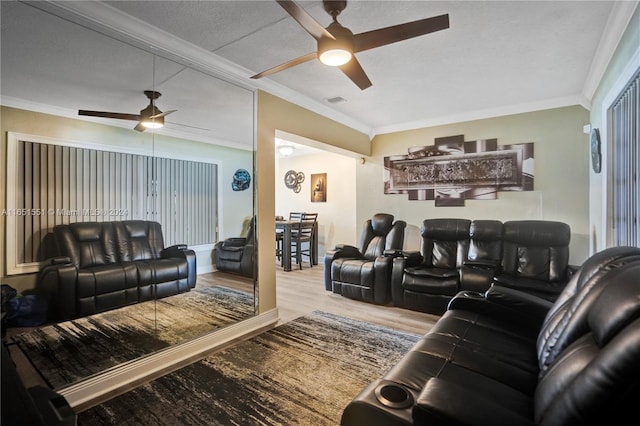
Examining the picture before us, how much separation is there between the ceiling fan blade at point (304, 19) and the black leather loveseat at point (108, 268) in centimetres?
186

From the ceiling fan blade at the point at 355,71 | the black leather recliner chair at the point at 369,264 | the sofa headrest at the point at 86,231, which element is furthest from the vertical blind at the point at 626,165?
the sofa headrest at the point at 86,231

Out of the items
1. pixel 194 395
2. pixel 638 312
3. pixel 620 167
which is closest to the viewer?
pixel 638 312

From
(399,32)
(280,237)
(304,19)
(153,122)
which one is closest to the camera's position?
(304,19)

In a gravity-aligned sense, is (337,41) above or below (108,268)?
above

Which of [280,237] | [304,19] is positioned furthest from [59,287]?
[280,237]

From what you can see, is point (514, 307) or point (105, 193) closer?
point (514, 307)

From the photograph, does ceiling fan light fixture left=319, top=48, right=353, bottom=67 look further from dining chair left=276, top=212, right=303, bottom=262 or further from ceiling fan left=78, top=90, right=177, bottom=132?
dining chair left=276, top=212, right=303, bottom=262

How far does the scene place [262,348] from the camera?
2.70 m

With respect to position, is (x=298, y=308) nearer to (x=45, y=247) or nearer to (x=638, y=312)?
(x=45, y=247)

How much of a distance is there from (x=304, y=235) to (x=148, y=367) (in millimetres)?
4394

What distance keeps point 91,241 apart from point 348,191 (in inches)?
194

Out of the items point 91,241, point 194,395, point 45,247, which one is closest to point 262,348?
point 194,395

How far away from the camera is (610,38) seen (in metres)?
2.37

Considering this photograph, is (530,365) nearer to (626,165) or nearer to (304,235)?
(626,165)
